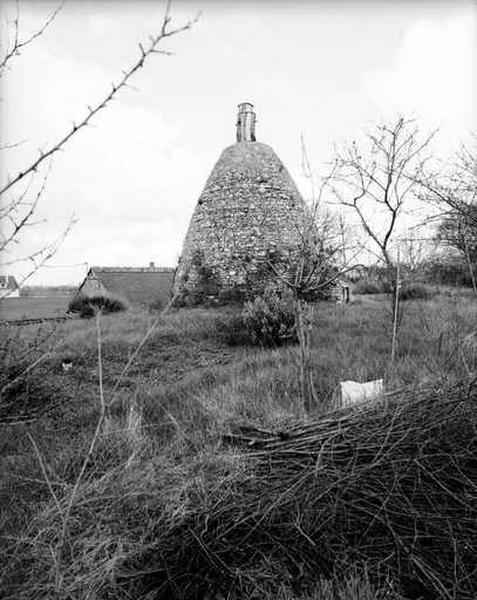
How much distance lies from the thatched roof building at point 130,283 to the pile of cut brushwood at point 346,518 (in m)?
14.9

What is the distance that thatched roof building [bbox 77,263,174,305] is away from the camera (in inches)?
691

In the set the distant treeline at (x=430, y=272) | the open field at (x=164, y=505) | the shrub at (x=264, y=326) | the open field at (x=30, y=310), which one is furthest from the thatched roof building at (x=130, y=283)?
the open field at (x=164, y=505)

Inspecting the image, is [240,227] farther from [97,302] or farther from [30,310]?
[30,310]

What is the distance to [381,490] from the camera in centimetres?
209

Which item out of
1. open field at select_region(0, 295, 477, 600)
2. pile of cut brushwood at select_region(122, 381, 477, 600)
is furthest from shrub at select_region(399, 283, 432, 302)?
pile of cut brushwood at select_region(122, 381, 477, 600)

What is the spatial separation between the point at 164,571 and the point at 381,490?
108 cm

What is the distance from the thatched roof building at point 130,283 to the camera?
17547mm

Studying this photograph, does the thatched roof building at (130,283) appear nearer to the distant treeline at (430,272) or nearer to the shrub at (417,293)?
the shrub at (417,293)

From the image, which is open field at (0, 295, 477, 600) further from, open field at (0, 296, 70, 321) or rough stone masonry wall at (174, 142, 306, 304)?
rough stone masonry wall at (174, 142, 306, 304)

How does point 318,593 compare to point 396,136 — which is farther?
point 396,136

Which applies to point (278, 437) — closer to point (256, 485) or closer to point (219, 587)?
point (256, 485)

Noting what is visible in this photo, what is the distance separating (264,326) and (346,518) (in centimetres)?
602

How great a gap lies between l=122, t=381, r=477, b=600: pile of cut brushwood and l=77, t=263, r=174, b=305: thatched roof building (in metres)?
14.9

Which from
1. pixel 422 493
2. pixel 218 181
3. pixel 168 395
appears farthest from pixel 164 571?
pixel 218 181
